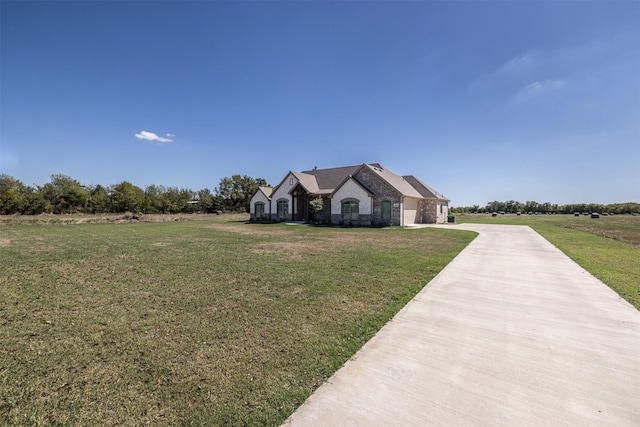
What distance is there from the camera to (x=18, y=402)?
2.64 metres

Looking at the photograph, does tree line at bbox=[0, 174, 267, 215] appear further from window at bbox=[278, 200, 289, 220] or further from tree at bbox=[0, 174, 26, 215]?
window at bbox=[278, 200, 289, 220]

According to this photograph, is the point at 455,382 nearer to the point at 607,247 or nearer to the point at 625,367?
the point at 625,367

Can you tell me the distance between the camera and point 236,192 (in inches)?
2184

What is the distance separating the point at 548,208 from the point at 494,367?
9103 centimetres

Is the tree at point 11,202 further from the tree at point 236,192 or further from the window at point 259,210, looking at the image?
the window at point 259,210

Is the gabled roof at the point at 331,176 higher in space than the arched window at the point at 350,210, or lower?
higher

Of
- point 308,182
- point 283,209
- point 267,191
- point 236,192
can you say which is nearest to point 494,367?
point 308,182

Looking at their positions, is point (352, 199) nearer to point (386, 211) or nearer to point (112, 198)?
point (386, 211)

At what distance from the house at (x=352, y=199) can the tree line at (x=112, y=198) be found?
23409 mm

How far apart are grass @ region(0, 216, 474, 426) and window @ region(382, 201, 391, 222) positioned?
15742mm

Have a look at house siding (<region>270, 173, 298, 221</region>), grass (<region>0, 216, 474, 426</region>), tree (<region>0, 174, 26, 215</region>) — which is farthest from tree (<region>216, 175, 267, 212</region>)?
grass (<region>0, 216, 474, 426</region>)

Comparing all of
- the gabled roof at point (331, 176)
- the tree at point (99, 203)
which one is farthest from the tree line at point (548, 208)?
the tree at point (99, 203)

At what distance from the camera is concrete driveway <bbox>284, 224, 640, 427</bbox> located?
2.45m

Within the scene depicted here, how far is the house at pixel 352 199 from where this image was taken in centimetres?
2425
